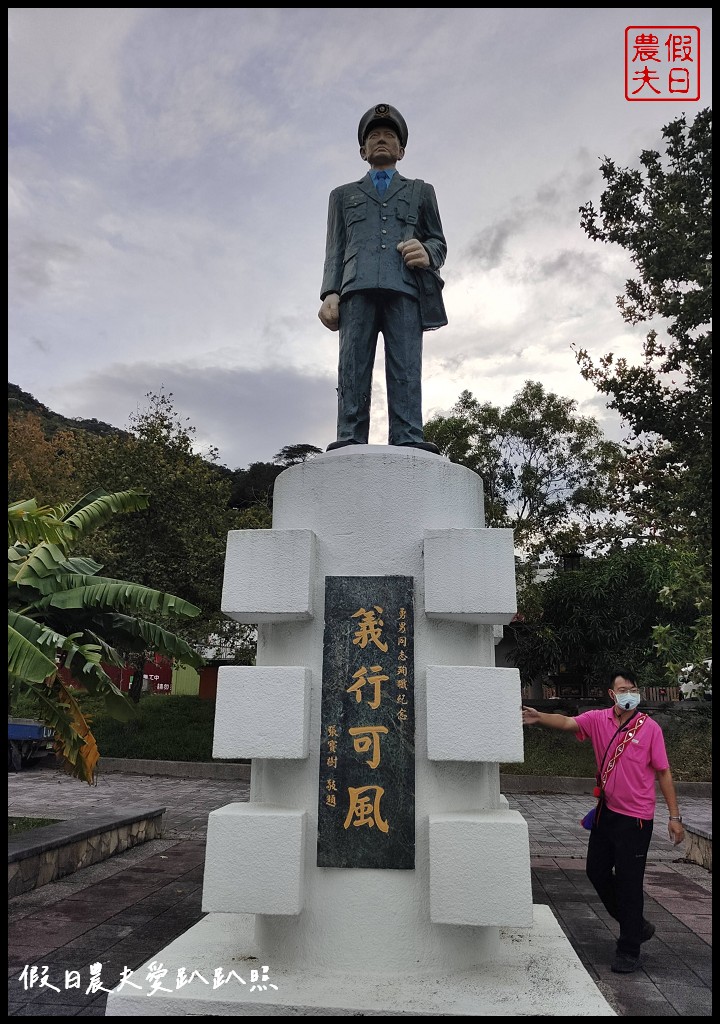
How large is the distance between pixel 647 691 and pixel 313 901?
1430 centimetres

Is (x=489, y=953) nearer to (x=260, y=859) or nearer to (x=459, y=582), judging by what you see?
(x=260, y=859)

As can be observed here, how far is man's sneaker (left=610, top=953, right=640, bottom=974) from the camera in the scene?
408 centimetres

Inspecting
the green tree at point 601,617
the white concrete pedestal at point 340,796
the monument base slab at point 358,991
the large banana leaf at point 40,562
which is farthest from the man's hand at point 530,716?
the green tree at point 601,617

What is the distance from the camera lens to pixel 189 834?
8508 mm

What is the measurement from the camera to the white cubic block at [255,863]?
11.1 ft

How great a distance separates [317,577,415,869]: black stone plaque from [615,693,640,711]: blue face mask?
1409 millimetres

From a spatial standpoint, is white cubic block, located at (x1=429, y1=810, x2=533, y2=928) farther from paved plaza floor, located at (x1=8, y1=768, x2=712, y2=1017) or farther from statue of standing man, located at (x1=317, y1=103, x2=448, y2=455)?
statue of standing man, located at (x1=317, y1=103, x2=448, y2=455)

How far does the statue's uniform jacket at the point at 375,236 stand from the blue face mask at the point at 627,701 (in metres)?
2.77

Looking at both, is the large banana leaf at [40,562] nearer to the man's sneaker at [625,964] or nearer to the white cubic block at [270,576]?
the white cubic block at [270,576]

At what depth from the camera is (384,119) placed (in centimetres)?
466

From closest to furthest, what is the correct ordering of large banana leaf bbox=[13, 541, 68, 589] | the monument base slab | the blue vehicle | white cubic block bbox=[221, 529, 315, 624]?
the monument base slab < white cubic block bbox=[221, 529, 315, 624] < large banana leaf bbox=[13, 541, 68, 589] < the blue vehicle

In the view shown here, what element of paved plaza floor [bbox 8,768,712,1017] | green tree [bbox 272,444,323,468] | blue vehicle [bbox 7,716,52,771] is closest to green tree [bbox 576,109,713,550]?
paved plaza floor [bbox 8,768,712,1017]

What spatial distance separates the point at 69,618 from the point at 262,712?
469 centimetres

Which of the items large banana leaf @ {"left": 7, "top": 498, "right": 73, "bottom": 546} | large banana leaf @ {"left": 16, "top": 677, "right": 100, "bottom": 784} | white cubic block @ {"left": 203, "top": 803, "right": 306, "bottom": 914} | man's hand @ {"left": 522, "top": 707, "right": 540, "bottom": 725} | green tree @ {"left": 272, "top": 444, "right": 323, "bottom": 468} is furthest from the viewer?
green tree @ {"left": 272, "top": 444, "right": 323, "bottom": 468}
